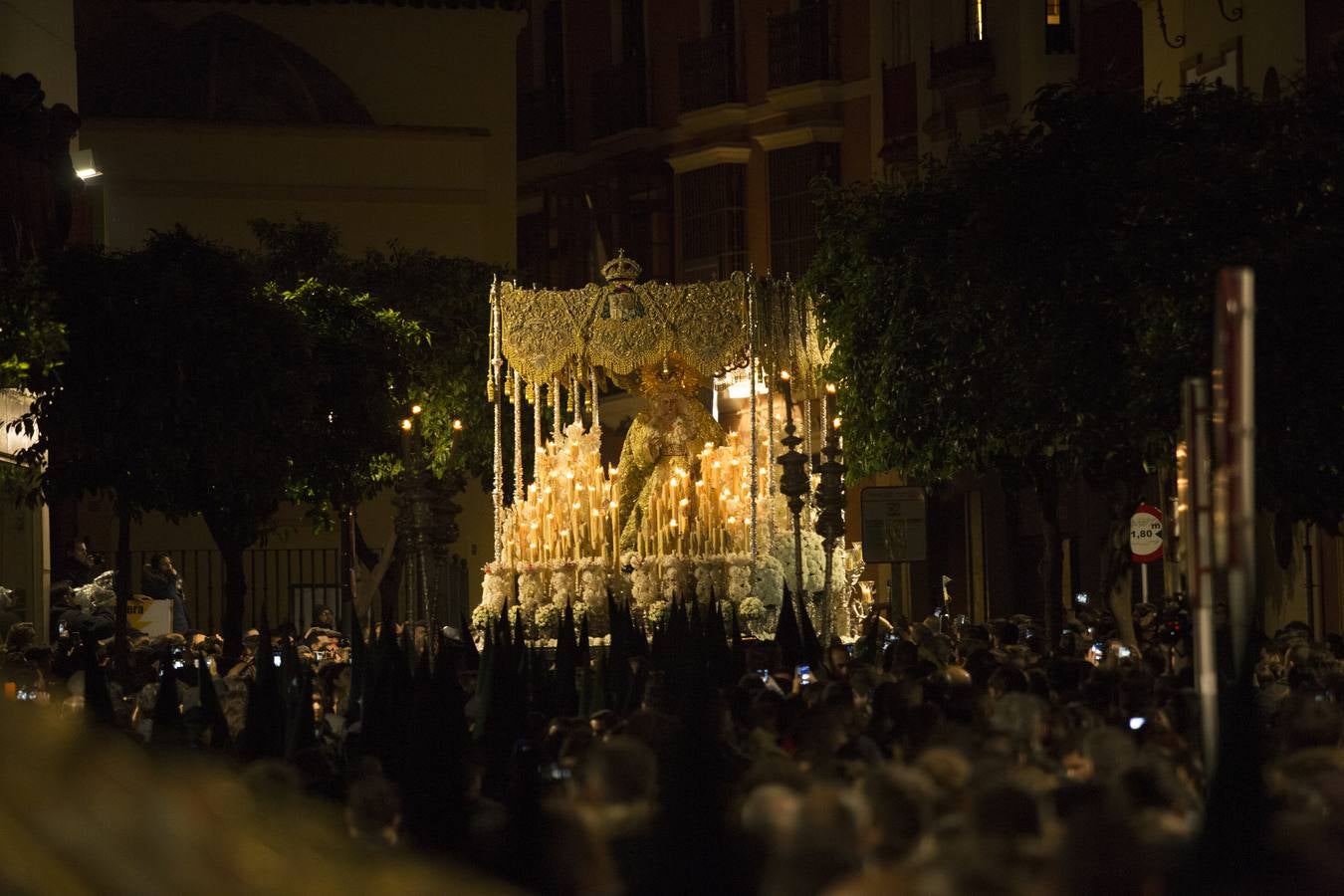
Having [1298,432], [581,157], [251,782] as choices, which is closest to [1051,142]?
[1298,432]

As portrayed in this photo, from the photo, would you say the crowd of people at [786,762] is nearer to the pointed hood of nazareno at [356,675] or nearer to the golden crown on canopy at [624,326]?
the pointed hood of nazareno at [356,675]

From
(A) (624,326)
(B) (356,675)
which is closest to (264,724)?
(B) (356,675)

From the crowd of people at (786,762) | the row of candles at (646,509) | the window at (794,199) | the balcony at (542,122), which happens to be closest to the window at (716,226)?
the window at (794,199)

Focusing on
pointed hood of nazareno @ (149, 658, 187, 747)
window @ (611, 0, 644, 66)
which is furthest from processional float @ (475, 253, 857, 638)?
window @ (611, 0, 644, 66)

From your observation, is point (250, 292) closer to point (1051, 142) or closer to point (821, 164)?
point (1051, 142)

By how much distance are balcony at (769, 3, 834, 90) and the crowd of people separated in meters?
25.0

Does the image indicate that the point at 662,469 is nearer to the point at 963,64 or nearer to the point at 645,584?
the point at 645,584

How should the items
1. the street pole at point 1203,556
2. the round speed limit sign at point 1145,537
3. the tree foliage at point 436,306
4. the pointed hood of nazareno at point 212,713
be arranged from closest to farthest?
the street pole at point 1203,556 → the pointed hood of nazareno at point 212,713 → the round speed limit sign at point 1145,537 → the tree foliage at point 436,306

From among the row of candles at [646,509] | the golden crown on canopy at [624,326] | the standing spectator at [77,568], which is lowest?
the standing spectator at [77,568]

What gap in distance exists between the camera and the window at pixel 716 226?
140 feet

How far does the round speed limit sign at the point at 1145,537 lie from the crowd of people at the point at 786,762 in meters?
9.56

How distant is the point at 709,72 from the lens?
4341 centimetres

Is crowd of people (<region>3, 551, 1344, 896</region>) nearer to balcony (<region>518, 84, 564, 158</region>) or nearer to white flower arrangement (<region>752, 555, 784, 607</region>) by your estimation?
white flower arrangement (<region>752, 555, 784, 607</region>)

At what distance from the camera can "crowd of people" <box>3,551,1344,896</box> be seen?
247 inches
